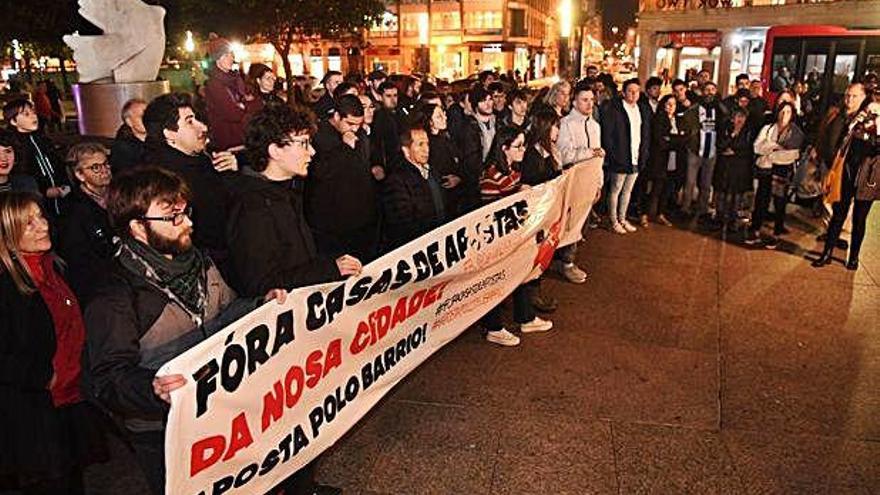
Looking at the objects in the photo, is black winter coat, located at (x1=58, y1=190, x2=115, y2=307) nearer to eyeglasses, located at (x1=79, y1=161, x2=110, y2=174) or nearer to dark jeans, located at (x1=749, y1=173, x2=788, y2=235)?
eyeglasses, located at (x1=79, y1=161, x2=110, y2=174)

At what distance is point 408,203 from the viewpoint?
15.4 ft

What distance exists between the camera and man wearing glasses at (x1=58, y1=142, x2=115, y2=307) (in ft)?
12.4

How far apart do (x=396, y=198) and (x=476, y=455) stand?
1820 millimetres

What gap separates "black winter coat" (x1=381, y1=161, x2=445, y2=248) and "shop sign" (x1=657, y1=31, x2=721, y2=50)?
2716 centimetres

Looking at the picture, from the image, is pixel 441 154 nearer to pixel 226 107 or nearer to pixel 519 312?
pixel 519 312

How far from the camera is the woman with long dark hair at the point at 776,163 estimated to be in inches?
319

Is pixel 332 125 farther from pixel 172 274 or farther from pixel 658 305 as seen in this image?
pixel 658 305

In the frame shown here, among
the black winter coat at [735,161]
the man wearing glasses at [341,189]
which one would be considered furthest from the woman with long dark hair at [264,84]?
the black winter coat at [735,161]

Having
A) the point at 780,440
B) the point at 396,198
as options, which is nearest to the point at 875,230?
the point at 780,440

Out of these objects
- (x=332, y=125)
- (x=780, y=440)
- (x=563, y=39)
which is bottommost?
(x=780, y=440)

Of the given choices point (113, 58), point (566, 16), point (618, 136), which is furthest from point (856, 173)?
point (113, 58)

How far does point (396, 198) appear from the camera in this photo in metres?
4.68

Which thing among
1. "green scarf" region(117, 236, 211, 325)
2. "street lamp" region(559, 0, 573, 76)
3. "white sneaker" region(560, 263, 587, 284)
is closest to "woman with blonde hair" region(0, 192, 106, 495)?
"green scarf" region(117, 236, 211, 325)

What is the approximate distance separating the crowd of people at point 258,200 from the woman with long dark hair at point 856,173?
2 cm
